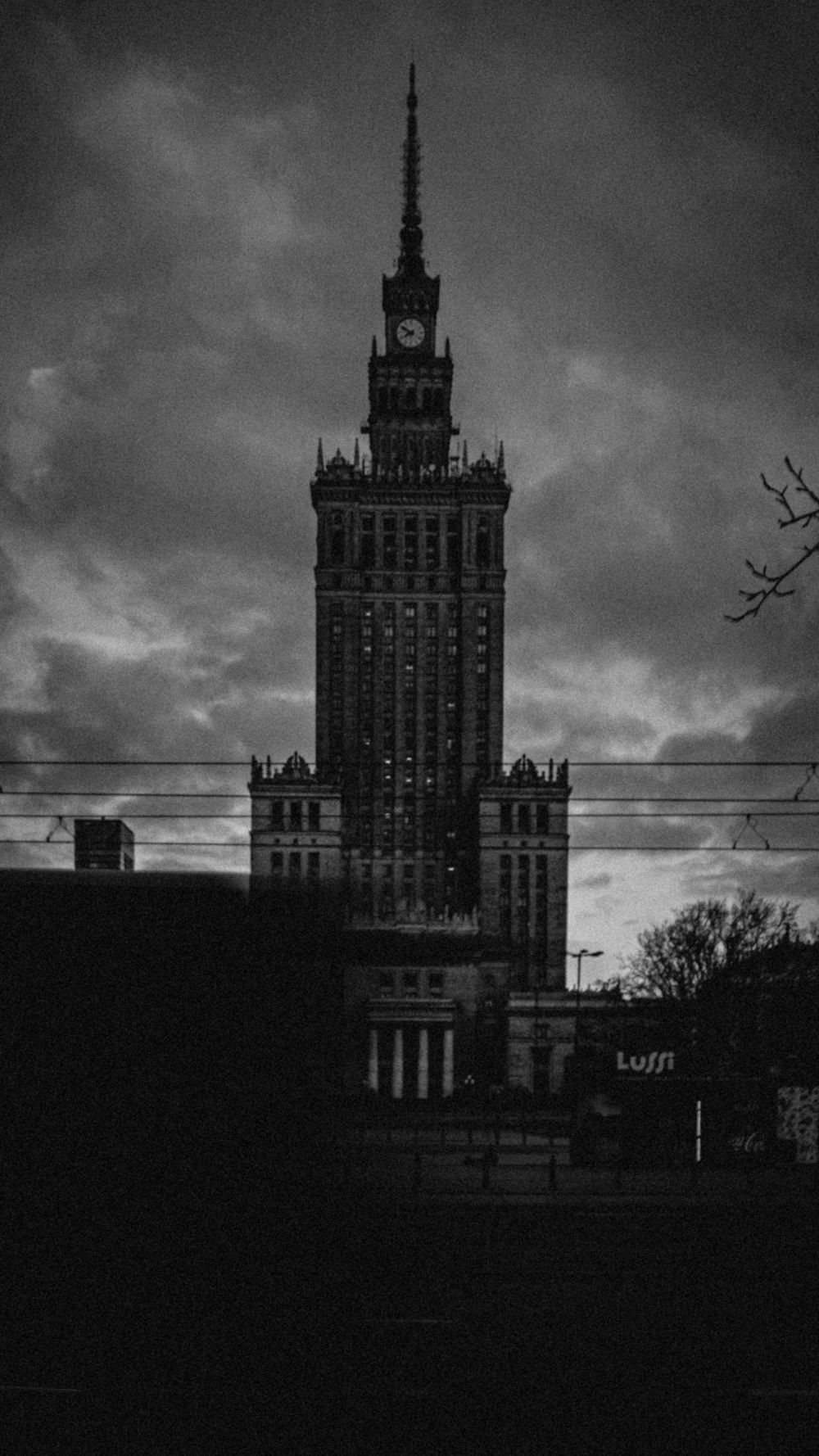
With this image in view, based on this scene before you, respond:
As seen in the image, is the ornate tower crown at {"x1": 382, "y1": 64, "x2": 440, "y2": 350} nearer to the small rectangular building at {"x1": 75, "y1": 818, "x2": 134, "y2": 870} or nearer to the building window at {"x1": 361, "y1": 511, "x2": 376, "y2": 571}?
the building window at {"x1": 361, "y1": 511, "x2": 376, "y2": 571}

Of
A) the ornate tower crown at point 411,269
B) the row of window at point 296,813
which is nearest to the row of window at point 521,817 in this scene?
the row of window at point 296,813

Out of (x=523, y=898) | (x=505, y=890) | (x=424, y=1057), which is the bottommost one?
(x=424, y=1057)

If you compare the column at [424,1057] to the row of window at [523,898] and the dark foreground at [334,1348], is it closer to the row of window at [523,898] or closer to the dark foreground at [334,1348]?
the row of window at [523,898]

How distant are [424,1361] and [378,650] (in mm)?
136095

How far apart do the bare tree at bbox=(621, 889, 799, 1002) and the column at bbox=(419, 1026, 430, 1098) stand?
41.5 meters

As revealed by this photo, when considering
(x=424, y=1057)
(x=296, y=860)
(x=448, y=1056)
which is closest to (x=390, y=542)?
(x=296, y=860)

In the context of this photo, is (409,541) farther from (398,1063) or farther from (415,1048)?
(398,1063)

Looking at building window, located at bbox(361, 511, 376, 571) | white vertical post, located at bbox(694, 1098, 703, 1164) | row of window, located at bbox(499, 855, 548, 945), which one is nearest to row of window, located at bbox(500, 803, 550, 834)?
row of window, located at bbox(499, 855, 548, 945)

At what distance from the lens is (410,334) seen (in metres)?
165

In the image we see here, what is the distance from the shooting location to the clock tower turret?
160 metres

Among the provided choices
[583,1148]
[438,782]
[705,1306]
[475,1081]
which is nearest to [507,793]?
[438,782]

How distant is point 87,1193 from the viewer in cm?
748

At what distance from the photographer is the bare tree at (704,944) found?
71.6 m

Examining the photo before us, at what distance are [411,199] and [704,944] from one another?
139m
